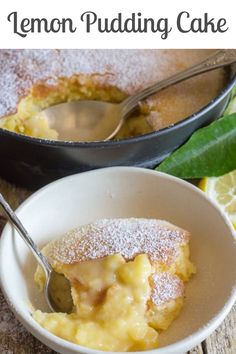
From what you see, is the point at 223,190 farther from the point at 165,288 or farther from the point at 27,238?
the point at 27,238

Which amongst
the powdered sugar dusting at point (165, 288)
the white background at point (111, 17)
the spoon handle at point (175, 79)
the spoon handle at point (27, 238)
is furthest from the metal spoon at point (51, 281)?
the white background at point (111, 17)

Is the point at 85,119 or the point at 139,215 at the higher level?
the point at 85,119

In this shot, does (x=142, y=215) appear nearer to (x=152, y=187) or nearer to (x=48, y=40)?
(x=152, y=187)

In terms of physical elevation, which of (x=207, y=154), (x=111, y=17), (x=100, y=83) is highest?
(x=111, y=17)

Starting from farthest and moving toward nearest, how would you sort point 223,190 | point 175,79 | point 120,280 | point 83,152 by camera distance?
1. point 175,79
2. point 223,190
3. point 83,152
4. point 120,280

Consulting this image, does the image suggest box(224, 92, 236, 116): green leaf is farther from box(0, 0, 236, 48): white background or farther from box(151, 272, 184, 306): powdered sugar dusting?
box(151, 272, 184, 306): powdered sugar dusting

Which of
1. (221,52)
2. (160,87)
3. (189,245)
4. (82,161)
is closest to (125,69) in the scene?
(160,87)

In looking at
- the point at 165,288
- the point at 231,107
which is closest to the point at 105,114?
the point at 231,107

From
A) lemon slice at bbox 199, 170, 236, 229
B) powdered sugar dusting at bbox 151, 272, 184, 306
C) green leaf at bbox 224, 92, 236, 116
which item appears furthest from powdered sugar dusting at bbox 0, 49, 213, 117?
powdered sugar dusting at bbox 151, 272, 184, 306
